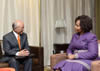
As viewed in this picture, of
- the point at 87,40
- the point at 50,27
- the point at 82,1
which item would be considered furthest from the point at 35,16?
the point at 87,40

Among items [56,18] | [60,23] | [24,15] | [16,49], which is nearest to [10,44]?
[16,49]

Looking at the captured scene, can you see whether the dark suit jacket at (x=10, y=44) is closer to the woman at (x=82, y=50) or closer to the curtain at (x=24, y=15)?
the woman at (x=82, y=50)

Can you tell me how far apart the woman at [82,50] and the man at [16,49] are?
926 mm

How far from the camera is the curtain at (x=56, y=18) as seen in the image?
5.12 metres

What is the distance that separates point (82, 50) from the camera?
2463 mm

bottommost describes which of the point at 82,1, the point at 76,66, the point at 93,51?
the point at 76,66

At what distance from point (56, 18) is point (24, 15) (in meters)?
1.00

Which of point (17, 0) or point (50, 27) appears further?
point (50, 27)

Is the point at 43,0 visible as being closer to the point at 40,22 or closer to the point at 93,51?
the point at 40,22

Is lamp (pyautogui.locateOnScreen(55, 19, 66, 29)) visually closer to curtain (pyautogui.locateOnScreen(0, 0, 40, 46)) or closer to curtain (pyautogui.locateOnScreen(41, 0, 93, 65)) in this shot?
curtain (pyautogui.locateOnScreen(41, 0, 93, 65))

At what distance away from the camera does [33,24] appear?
4.95m

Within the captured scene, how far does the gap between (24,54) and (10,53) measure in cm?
23

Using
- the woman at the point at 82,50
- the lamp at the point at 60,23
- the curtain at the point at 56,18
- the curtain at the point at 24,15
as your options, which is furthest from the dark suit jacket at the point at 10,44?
the lamp at the point at 60,23

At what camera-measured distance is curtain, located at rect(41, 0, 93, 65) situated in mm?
5121
